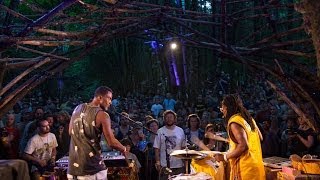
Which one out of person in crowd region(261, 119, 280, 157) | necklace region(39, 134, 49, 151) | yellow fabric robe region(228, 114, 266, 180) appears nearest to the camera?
yellow fabric robe region(228, 114, 266, 180)

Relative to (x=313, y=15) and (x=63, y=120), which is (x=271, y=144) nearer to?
(x=63, y=120)

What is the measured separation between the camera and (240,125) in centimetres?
570

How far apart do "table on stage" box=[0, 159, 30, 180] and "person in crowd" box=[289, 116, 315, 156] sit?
5.49 m

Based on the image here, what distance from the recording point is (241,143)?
569 cm

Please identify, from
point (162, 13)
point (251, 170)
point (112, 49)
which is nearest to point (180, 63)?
point (112, 49)

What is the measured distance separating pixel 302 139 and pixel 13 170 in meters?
5.72

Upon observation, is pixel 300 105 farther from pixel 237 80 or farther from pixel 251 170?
pixel 237 80

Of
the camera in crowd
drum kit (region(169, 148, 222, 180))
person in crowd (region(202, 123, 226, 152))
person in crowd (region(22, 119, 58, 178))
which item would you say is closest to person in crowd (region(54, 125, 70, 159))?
person in crowd (region(22, 119, 58, 178))

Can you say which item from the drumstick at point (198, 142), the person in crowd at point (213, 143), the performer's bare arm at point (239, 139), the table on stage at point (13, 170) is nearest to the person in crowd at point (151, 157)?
→ the drumstick at point (198, 142)

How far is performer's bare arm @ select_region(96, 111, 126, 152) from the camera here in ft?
18.5

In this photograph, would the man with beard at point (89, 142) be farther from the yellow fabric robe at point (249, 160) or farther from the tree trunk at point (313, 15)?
the tree trunk at point (313, 15)

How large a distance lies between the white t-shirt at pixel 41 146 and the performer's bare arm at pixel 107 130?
10.7 ft

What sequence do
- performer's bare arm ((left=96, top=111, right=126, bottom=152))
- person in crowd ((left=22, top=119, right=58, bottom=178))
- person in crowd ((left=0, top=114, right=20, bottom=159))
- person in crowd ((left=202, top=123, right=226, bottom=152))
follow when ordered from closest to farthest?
performer's bare arm ((left=96, top=111, right=126, bottom=152))
person in crowd ((left=22, top=119, right=58, bottom=178))
person in crowd ((left=202, top=123, right=226, bottom=152))
person in crowd ((left=0, top=114, right=20, bottom=159))

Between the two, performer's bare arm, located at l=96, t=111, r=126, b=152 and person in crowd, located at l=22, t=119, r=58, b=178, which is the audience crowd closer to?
person in crowd, located at l=22, t=119, r=58, b=178
